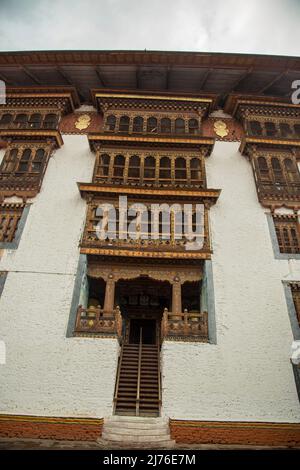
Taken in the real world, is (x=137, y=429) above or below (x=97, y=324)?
below

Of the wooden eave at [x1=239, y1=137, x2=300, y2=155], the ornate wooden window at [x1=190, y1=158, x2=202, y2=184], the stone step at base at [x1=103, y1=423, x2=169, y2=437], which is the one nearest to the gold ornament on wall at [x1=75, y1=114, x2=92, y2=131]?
the ornate wooden window at [x1=190, y1=158, x2=202, y2=184]

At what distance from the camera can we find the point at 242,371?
9.12 m

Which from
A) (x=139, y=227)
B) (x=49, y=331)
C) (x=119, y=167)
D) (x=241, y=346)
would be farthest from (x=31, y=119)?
(x=241, y=346)

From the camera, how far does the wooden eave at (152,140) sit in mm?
13422

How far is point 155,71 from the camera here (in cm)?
1533

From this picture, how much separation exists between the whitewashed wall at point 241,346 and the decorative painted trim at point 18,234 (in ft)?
19.9

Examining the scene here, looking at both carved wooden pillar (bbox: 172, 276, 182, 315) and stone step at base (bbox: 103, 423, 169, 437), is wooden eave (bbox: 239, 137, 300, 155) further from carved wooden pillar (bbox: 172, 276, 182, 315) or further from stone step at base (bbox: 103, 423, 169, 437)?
stone step at base (bbox: 103, 423, 169, 437)

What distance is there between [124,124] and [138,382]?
10372mm

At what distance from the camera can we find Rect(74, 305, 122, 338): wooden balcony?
9.49m

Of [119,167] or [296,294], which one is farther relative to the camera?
[119,167]

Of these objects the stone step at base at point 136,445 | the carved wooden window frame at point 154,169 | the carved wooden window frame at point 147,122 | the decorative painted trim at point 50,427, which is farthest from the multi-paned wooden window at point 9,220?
the stone step at base at point 136,445

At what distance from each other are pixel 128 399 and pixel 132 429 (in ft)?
3.55

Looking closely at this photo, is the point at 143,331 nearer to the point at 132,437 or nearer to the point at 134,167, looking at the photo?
the point at 132,437

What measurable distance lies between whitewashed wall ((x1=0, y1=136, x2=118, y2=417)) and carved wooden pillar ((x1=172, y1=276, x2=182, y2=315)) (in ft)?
7.16
